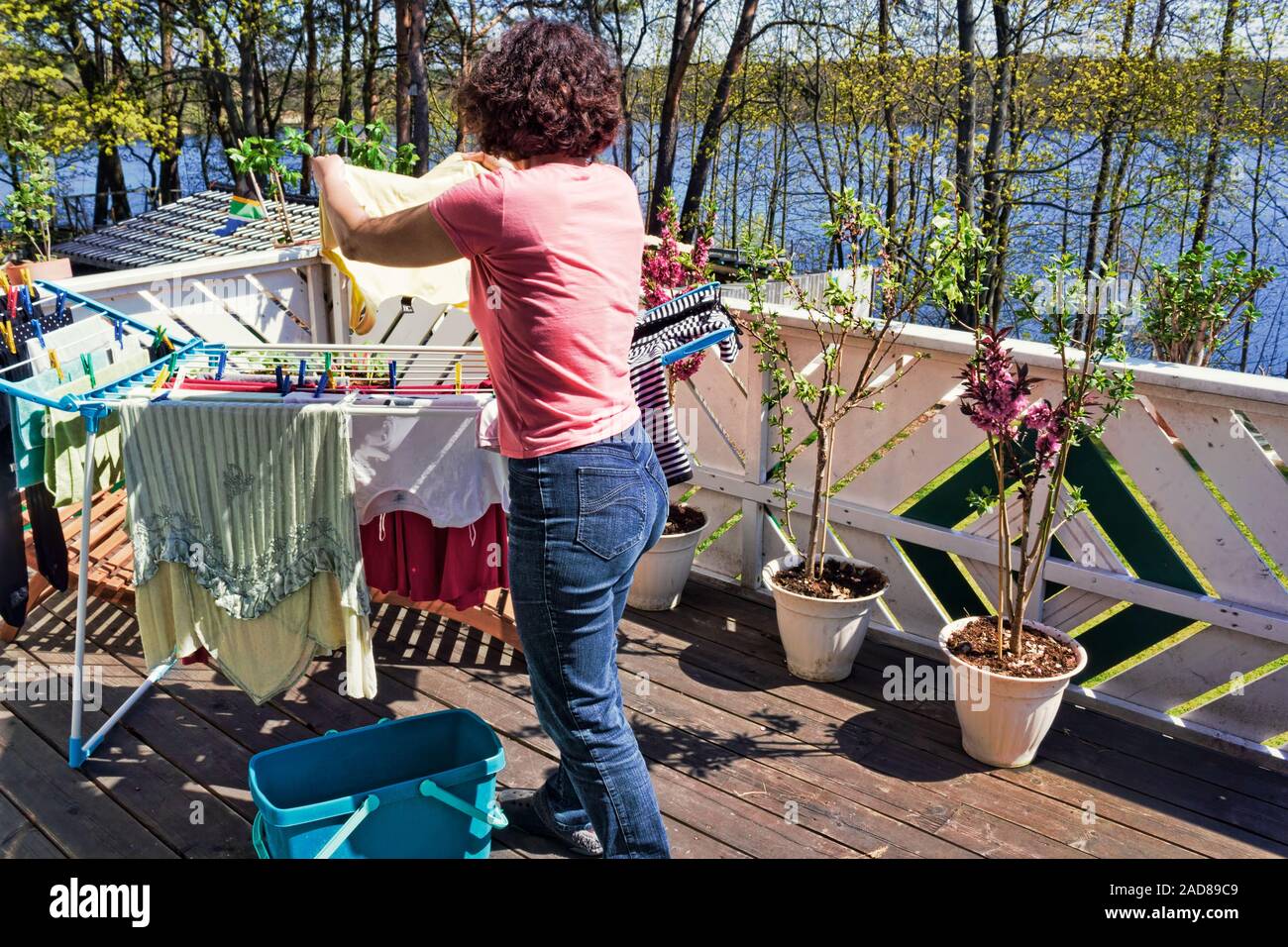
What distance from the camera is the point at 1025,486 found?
264cm

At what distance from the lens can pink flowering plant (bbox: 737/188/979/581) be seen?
286 cm

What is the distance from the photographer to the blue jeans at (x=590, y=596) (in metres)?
1.77

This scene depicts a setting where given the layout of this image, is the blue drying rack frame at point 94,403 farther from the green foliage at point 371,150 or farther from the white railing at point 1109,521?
the green foliage at point 371,150

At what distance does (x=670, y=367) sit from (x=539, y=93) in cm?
182

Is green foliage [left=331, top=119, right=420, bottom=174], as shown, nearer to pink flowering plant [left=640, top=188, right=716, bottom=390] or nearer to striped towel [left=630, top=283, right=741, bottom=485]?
pink flowering plant [left=640, top=188, right=716, bottom=390]

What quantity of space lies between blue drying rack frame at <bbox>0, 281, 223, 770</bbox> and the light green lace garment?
4.4 inches

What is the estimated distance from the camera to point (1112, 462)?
2.87 m

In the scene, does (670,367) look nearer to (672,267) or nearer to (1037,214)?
(672,267)

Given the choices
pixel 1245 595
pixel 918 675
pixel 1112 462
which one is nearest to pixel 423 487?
pixel 918 675

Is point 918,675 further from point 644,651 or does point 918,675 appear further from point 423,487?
point 423,487

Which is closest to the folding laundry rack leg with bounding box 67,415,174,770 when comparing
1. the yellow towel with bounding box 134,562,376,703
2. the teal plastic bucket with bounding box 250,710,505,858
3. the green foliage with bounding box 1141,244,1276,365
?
the yellow towel with bounding box 134,562,376,703

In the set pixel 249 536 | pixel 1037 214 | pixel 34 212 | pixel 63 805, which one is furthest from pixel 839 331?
pixel 1037 214

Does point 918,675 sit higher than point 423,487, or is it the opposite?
point 423,487

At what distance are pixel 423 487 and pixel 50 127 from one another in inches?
695
